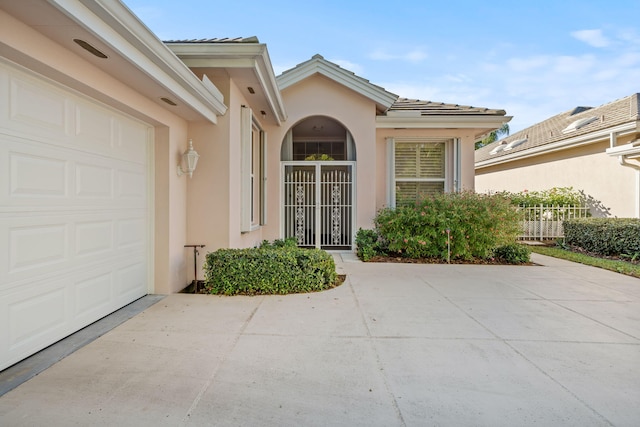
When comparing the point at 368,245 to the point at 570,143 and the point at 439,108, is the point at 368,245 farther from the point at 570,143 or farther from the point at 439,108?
the point at 570,143

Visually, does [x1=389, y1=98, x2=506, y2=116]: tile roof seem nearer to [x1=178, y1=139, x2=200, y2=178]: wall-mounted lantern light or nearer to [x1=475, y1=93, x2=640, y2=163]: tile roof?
[x1=475, y1=93, x2=640, y2=163]: tile roof

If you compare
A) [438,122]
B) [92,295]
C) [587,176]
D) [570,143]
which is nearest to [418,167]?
[438,122]

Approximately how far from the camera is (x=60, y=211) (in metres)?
3.23

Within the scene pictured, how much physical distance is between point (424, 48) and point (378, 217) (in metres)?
7.29

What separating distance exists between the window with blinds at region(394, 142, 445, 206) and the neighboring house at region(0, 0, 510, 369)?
292 mm

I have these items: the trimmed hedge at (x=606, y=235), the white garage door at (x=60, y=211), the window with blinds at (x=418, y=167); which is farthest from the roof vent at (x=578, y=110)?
the white garage door at (x=60, y=211)

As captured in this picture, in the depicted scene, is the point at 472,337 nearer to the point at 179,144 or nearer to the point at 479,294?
the point at 479,294

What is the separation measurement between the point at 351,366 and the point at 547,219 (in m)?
11.7

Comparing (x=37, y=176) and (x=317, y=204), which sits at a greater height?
(x=37, y=176)

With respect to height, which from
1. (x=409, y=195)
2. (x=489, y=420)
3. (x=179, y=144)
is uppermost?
(x=179, y=144)

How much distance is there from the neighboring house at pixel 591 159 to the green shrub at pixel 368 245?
27.4 ft

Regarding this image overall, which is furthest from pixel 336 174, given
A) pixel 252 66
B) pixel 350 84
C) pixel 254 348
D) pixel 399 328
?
pixel 254 348

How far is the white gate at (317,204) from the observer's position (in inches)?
348

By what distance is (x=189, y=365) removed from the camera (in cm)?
276
